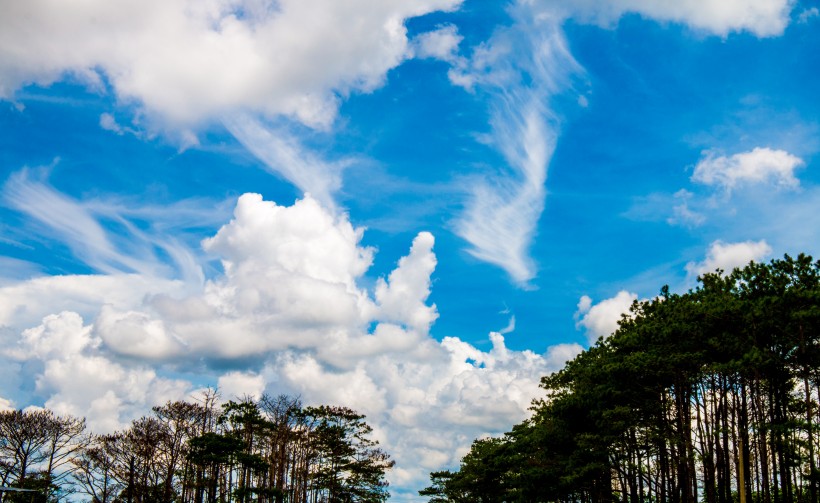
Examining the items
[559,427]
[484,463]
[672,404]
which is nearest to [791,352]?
[672,404]

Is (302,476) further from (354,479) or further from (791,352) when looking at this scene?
(791,352)

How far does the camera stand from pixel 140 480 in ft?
171

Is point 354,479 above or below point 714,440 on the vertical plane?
below

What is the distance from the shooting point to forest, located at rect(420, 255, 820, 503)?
2517 cm

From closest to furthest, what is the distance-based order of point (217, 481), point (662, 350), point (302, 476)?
point (662, 350), point (217, 481), point (302, 476)

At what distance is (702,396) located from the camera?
1292 inches

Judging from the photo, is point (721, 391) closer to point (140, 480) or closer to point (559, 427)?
point (559, 427)

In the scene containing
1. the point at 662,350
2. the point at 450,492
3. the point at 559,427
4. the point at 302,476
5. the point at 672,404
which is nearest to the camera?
the point at 662,350

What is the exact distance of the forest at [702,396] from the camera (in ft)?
82.6

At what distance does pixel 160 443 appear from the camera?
52594 mm

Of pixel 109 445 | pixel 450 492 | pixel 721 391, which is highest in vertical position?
pixel 721 391

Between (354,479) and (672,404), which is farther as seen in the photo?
(354,479)

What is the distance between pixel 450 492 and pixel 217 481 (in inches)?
1225

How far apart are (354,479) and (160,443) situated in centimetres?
1964
